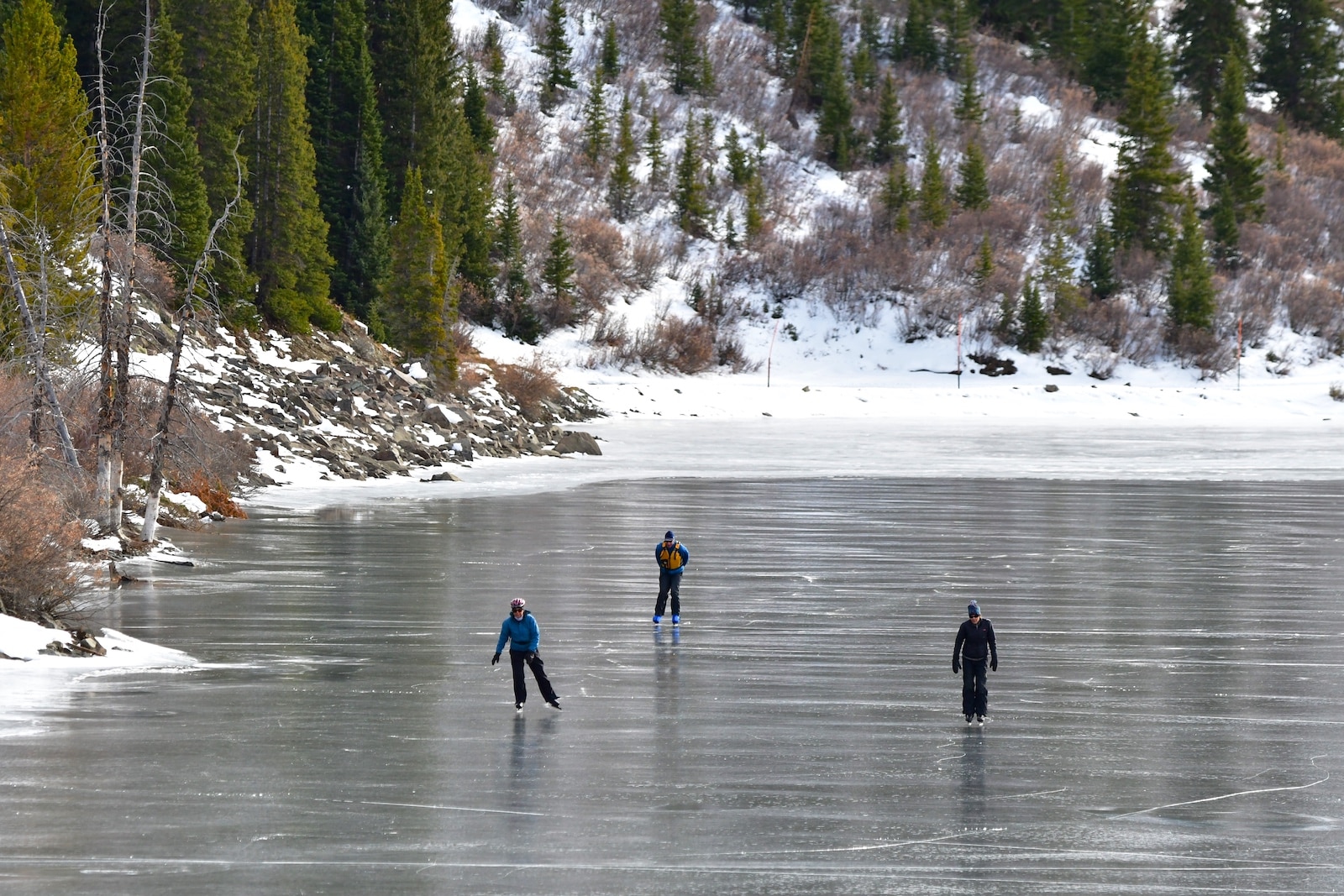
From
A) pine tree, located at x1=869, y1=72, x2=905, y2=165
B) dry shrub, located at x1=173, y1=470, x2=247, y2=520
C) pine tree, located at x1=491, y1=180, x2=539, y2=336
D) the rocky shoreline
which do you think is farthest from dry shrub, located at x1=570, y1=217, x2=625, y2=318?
dry shrub, located at x1=173, y1=470, x2=247, y2=520

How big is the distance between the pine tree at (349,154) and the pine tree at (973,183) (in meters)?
44.6

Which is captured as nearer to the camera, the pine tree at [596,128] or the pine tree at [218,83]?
the pine tree at [218,83]

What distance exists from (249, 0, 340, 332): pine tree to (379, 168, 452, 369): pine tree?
11.6 feet

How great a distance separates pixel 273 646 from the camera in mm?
15305

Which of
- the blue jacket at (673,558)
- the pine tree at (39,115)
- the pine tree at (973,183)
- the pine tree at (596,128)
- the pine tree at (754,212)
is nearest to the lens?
the blue jacket at (673,558)

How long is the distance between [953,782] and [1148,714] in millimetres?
3108

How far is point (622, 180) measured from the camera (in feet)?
304

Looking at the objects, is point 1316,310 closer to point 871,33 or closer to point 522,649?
point 871,33

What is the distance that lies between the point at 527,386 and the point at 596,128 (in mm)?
42469

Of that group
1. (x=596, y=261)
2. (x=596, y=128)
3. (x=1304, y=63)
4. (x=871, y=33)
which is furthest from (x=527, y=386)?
(x=1304, y=63)

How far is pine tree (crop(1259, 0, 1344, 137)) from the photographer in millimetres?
102562

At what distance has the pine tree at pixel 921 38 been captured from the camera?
108 metres

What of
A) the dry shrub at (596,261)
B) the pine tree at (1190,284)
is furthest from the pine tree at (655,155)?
the pine tree at (1190,284)

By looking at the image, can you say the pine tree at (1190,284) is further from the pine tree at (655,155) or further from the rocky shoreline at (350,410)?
the rocky shoreline at (350,410)
